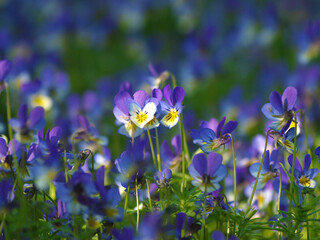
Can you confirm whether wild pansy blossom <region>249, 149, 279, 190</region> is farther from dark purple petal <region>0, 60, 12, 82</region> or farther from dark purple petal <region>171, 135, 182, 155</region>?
dark purple petal <region>0, 60, 12, 82</region>

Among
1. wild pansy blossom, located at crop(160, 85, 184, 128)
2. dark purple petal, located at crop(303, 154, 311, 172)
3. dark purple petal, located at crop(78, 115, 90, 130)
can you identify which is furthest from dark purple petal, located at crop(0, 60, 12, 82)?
dark purple petal, located at crop(303, 154, 311, 172)

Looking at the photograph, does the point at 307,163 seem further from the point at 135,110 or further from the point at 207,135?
the point at 135,110

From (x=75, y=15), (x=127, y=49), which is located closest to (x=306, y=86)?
(x=127, y=49)

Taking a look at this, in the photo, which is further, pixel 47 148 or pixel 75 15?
pixel 75 15

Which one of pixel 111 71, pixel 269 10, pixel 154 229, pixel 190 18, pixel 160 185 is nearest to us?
pixel 154 229

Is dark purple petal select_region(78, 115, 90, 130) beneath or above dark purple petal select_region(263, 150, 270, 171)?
above

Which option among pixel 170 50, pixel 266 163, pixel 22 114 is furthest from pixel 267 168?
pixel 170 50

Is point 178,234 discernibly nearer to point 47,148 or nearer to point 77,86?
point 47,148

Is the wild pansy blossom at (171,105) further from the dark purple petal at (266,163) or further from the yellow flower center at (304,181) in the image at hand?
the yellow flower center at (304,181)
